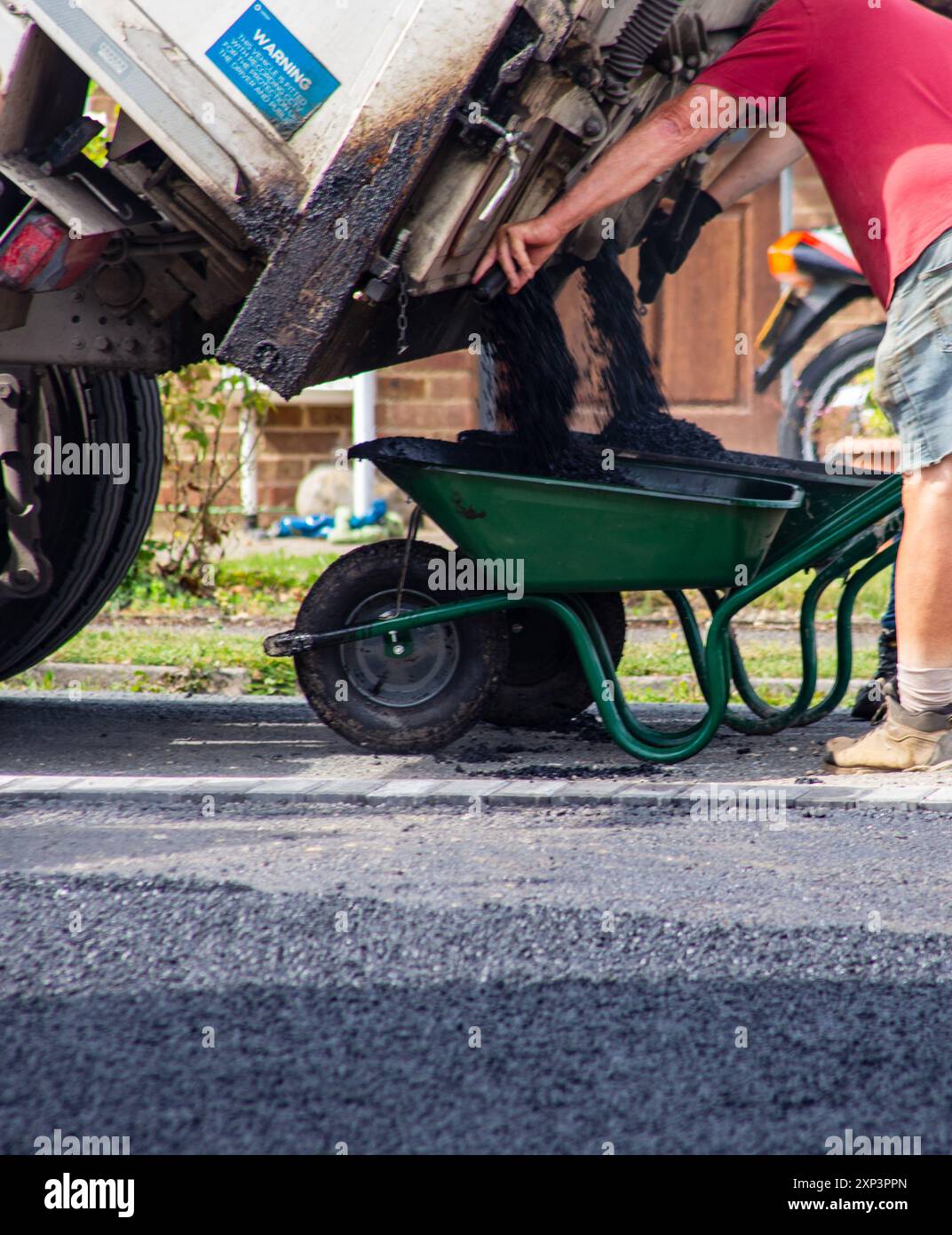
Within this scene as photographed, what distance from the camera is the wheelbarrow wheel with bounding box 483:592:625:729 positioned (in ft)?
14.3

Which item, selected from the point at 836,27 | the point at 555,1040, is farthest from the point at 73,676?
the point at 555,1040

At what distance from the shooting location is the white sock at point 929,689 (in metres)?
3.65

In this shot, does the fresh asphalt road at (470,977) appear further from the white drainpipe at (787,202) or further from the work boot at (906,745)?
the white drainpipe at (787,202)

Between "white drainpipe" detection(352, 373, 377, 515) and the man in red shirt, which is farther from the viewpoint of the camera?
"white drainpipe" detection(352, 373, 377, 515)

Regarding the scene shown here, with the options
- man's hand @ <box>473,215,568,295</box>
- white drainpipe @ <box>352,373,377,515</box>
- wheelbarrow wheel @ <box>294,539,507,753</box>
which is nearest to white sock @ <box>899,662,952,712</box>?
wheelbarrow wheel @ <box>294,539,507,753</box>

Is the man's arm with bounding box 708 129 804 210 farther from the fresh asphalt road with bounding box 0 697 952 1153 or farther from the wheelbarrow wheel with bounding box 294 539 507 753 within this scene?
the fresh asphalt road with bounding box 0 697 952 1153

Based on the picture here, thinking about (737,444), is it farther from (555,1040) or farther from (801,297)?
(555,1040)

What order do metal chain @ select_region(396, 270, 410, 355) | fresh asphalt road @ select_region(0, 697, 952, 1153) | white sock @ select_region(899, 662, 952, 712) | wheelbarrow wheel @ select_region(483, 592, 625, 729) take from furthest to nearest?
1. wheelbarrow wheel @ select_region(483, 592, 625, 729)
2. white sock @ select_region(899, 662, 952, 712)
3. metal chain @ select_region(396, 270, 410, 355)
4. fresh asphalt road @ select_region(0, 697, 952, 1153)

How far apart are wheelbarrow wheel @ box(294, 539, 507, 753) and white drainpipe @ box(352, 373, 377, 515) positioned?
5.88 m

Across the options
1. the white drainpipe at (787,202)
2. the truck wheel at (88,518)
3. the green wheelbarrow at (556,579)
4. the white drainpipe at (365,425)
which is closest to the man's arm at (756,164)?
the green wheelbarrow at (556,579)

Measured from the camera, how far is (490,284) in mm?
3555

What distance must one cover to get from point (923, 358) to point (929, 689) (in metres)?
0.76

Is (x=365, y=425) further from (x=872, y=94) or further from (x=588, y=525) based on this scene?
(x=872, y=94)
